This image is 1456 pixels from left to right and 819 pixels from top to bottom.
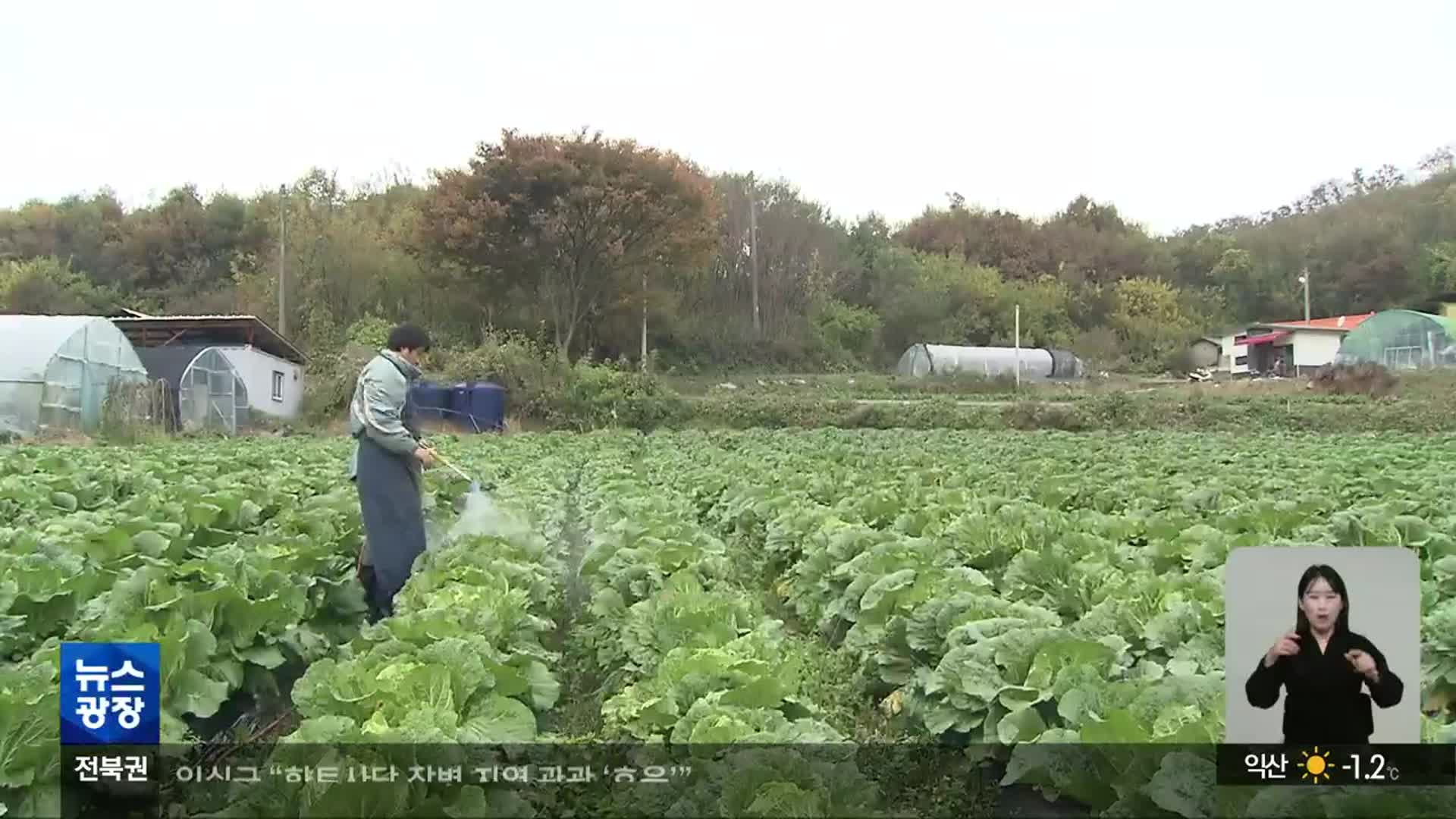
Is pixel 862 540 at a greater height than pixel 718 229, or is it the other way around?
pixel 718 229

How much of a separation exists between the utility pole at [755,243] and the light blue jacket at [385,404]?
118ft

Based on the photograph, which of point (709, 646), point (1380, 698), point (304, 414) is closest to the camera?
point (1380, 698)

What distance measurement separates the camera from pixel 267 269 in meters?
40.0

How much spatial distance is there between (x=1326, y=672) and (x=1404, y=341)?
130 ft

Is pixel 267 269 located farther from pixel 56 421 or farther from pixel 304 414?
pixel 56 421

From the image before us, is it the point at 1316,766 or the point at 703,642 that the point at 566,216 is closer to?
the point at 703,642

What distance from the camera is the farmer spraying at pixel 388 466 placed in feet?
18.5

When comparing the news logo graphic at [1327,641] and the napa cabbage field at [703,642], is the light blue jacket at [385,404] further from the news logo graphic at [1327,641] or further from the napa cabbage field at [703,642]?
the news logo graphic at [1327,641]

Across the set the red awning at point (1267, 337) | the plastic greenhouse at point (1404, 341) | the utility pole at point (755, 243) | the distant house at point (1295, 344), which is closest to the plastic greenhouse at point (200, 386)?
the utility pole at point (755, 243)

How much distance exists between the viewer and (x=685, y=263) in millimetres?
35281

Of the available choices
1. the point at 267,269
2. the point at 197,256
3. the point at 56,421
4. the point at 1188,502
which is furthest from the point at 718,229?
the point at 1188,502

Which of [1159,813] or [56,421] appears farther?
[56,421]

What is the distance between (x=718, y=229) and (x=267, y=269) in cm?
1738

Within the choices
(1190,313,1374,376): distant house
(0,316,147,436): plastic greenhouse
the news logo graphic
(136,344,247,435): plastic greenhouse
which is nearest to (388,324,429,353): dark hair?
the news logo graphic
